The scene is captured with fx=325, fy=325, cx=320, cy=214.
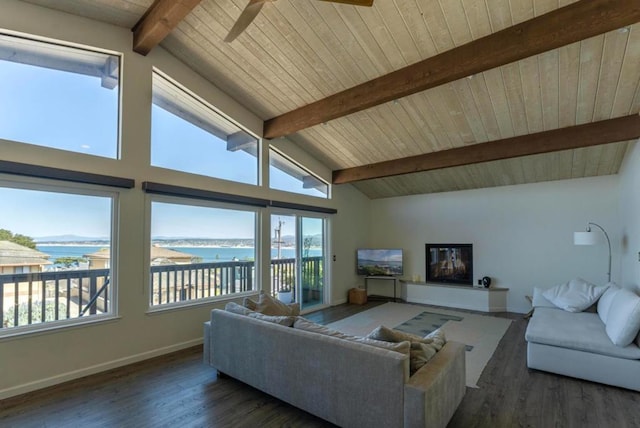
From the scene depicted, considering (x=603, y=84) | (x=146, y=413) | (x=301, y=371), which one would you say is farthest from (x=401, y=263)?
(x=146, y=413)

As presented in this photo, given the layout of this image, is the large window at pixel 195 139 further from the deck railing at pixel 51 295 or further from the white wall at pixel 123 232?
the deck railing at pixel 51 295

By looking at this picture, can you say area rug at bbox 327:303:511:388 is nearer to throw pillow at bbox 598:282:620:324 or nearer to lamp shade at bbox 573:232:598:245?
throw pillow at bbox 598:282:620:324

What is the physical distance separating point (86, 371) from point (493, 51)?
5404mm

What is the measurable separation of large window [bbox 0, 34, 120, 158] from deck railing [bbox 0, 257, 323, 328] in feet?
4.65

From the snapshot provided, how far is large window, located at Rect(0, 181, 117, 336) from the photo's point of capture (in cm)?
321

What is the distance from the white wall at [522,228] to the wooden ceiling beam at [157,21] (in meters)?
6.16

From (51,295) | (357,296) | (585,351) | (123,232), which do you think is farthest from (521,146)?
(51,295)

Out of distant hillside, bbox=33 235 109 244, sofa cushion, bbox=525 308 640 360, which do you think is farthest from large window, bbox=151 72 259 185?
sofa cushion, bbox=525 308 640 360

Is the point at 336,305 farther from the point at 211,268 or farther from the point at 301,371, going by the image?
the point at 301,371

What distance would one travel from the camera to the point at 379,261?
774cm

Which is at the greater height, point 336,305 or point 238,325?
point 238,325

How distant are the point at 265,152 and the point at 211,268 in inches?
86.1

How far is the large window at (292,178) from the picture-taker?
6055 millimetres

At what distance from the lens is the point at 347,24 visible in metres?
3.43
